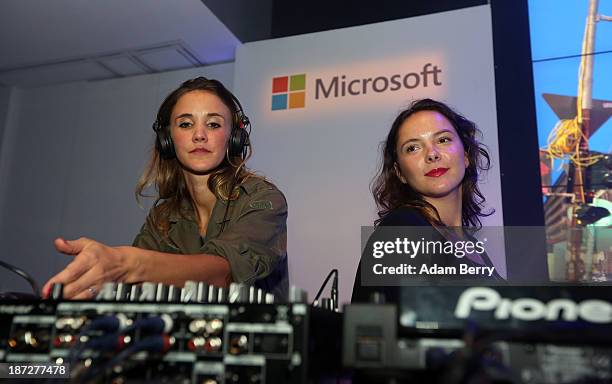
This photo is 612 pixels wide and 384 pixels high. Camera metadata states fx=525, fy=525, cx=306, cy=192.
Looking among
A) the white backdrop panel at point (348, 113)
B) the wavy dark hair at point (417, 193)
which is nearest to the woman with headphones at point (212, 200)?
the wavy dark hair at point (417, 193)

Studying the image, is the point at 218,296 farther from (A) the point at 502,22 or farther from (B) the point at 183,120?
(A) the point at 502,22

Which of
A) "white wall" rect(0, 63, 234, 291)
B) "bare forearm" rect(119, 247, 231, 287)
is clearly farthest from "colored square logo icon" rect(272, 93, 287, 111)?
"bare forearm" rect(119, 247, 231, 287)

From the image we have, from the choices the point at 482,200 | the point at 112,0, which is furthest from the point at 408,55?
the point at 112,0

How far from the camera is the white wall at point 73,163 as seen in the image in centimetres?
303

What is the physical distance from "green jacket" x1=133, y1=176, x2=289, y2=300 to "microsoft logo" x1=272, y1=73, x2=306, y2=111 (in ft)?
3.62

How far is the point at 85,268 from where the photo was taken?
820mm

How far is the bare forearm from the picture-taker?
0.91m

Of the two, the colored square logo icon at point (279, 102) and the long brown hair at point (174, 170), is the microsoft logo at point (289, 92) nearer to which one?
the colored square logo icon at point (279, 102)

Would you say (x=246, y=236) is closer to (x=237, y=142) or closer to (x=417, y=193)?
(x=237, y=142)

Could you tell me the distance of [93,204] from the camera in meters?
3.05

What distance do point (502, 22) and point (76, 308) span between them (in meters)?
2.30

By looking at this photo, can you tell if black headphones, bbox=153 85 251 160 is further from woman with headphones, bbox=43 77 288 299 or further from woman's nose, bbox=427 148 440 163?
woman's nose, bbox=427 148 440 163

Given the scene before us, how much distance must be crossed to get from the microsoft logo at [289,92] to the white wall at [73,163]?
487mm

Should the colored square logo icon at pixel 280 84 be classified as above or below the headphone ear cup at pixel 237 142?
above
